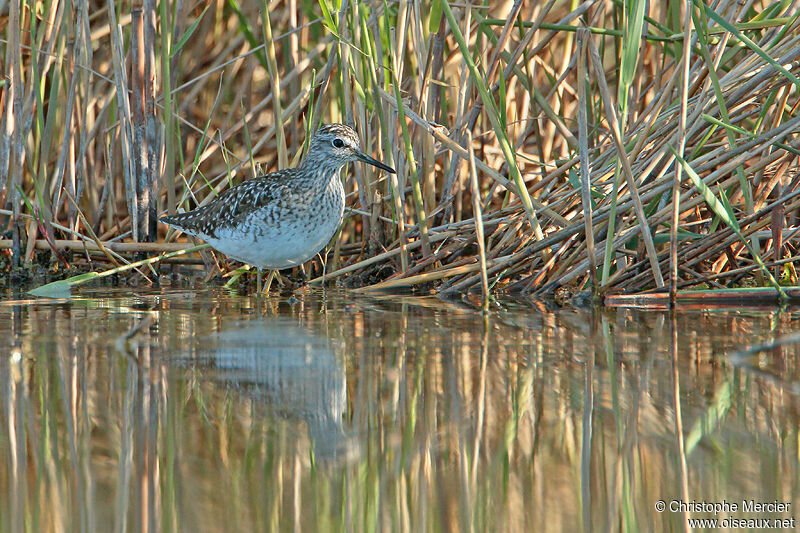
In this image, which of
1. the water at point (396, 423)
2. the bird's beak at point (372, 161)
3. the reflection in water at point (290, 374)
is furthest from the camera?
the bird's beak at point (372, 161)

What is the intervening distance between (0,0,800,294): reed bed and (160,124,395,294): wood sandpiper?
171 millimetres

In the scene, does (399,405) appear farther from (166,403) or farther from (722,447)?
(722,447)

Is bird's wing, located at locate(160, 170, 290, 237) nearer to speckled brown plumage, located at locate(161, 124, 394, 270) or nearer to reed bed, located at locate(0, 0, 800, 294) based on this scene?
speckled brown plumage, located at locate(161, 124, 394, 270)

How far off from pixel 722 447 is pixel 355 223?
4021mm

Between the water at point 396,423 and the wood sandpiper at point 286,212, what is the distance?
1.02 m

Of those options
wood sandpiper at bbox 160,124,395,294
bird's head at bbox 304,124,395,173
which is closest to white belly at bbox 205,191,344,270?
wood sandpiper at bbox 160,124,395,294

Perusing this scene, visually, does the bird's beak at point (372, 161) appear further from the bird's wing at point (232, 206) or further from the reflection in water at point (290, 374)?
the reflection in water at point (290, 374)

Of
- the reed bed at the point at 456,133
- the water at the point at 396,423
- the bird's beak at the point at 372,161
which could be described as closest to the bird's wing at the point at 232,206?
the reed bed at the point at 456,133

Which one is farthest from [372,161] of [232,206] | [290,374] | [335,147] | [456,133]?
[290,374]

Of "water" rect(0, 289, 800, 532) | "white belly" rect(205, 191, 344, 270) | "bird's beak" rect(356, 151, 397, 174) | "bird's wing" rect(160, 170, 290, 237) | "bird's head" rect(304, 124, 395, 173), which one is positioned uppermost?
"bird's head" rect(304, 124, 395, 173)

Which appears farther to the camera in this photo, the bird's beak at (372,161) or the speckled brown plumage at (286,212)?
the speckled brown plumage at (286,212)

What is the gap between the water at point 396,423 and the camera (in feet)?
6.50

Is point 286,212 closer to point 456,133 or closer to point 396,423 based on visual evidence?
point 456,133

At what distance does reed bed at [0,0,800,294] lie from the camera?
14.2ft
